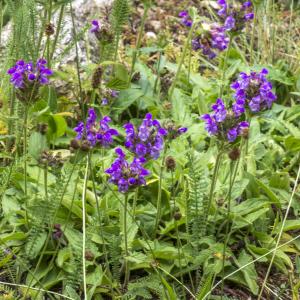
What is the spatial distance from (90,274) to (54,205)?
0.31 metres

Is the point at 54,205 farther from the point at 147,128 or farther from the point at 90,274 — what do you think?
the point at 147,128

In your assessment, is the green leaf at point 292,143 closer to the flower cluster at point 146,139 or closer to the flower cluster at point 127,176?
the flower cluster at point 146,139

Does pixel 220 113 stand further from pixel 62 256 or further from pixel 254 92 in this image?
pixel 62 256

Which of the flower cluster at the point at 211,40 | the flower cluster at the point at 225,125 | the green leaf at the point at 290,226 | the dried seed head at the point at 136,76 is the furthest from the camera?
the flower cluster at the point at 211,40

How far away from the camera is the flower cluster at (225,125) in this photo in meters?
2.15

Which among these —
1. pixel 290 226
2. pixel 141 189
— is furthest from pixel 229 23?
pixel 290 226

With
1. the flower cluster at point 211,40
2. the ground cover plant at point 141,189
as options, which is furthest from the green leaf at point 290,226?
the flower cluster at point 211,40

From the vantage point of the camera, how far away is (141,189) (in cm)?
280

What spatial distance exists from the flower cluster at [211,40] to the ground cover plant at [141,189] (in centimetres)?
26

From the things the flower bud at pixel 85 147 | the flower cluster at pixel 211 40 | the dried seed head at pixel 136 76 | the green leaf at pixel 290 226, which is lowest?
the green leaf at pixel 290 226

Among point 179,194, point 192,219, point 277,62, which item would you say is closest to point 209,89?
point 277,62

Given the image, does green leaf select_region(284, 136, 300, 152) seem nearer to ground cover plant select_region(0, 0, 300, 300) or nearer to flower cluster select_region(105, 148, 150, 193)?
ground cover plant select_region(0, 0, 300, 300)

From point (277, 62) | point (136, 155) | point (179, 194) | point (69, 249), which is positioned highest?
point (277, 62)

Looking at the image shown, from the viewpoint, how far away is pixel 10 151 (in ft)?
9.94
